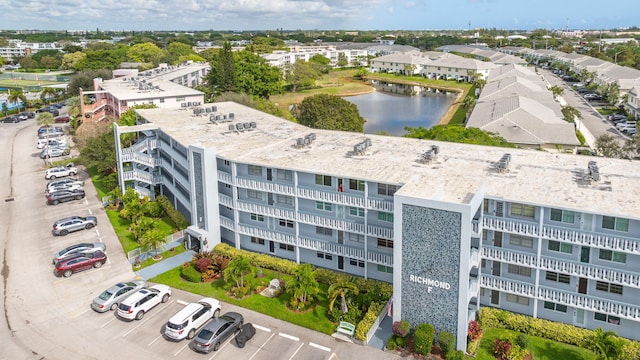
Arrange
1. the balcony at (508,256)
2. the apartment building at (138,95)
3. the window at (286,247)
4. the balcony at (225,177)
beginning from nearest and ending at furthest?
the balcony at (508,256) < the window at (286,247) < the balcony at (225,177) < the apartment building at (138,95)

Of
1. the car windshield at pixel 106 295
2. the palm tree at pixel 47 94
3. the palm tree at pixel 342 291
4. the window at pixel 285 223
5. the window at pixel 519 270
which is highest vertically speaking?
the palm tree at pixel 47 94

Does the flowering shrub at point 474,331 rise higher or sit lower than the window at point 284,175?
lower

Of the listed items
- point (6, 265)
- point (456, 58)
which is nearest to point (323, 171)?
point (6, 265)

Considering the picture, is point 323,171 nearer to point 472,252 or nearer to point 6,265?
point 472,252

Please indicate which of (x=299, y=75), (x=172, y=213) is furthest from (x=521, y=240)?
(x=299, y=75)

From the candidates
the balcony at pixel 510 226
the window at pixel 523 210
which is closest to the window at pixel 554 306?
the balcony at pixel 510 226

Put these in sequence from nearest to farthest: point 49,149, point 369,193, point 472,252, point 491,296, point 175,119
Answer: point 472,252 < point 491,296 < point 369,193 < point 175,119 < point 49,149

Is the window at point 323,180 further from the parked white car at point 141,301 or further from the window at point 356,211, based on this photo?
the parked white car at point 141,301
